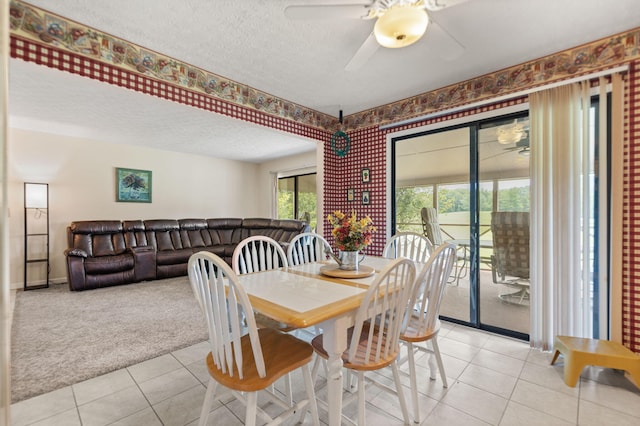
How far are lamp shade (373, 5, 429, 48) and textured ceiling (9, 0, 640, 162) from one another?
0.26 m

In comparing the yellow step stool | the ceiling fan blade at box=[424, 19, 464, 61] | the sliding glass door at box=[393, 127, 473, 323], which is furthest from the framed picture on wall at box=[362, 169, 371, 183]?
the yellow step stool

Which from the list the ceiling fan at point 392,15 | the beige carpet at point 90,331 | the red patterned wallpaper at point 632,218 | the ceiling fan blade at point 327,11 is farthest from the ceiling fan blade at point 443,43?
the beige carpet at point 90,331

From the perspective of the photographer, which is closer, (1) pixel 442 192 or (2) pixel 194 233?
(1) pixel 442 192

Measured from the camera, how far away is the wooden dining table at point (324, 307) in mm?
1194


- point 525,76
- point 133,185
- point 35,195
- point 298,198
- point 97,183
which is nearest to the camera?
point 525,76

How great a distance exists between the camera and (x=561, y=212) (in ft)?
7.47

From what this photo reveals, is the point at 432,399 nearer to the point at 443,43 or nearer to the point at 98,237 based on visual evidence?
the point at 443,43

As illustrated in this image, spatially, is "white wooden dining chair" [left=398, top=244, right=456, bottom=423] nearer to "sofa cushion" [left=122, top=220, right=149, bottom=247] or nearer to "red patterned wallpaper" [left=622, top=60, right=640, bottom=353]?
"red patterned wallpaper" [left=622, top=60, right=640, bottom=353]

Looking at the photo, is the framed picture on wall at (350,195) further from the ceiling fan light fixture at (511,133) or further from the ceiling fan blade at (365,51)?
the ceiling fan blade at (365,51)

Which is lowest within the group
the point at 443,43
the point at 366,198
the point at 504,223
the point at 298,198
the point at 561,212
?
the point at 504,223

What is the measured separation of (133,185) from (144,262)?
1736 millimetres

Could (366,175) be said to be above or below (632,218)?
above

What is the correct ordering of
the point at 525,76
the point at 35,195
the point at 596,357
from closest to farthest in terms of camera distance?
the point at 596,357, the point at 525,76, the point at 35,195

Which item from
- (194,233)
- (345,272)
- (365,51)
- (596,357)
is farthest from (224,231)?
(596,357)
